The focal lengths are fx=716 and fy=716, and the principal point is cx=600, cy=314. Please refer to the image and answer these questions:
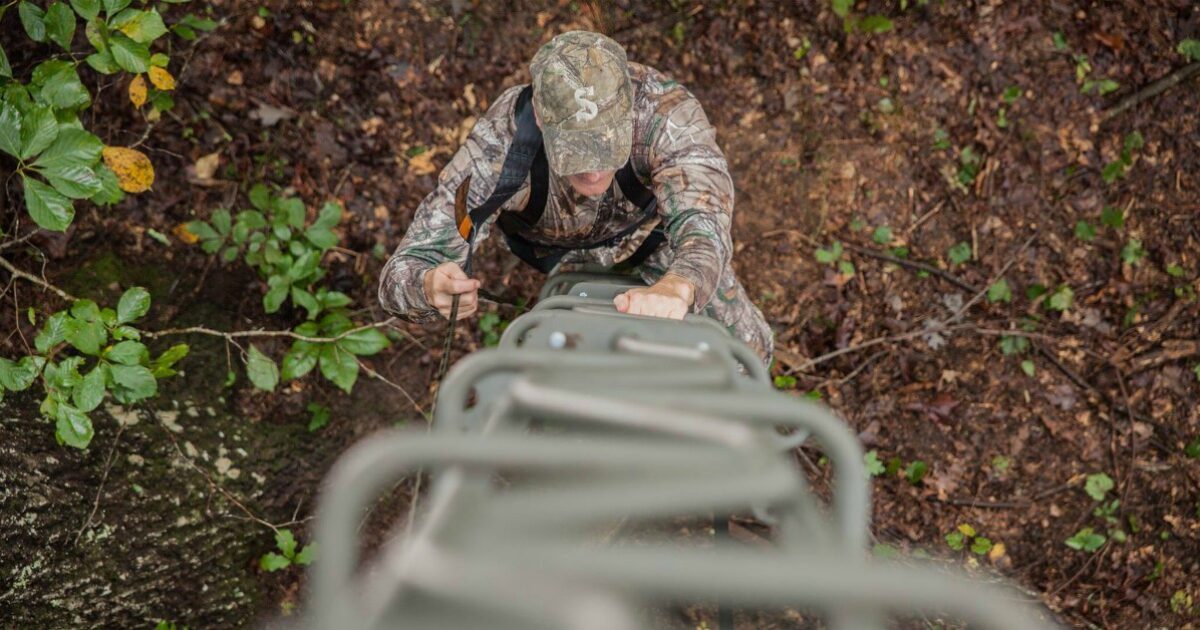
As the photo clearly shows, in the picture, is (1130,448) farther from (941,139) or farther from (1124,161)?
(941,139)

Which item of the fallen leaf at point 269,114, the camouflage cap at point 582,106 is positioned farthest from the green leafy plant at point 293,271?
the camouflage cap at point 582,106

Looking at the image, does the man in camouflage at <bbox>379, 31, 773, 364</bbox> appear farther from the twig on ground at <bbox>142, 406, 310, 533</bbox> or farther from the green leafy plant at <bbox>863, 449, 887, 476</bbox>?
the green leafy plant at <bbox>863, 449, 887, 476</bbox>

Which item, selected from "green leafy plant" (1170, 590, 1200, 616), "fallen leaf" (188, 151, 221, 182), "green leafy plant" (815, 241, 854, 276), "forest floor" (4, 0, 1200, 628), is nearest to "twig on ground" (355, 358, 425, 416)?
"forest floor" (4, 0, 1200, 628)

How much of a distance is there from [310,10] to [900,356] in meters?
4.17

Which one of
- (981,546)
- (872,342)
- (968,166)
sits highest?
(968,166)

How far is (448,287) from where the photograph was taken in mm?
2656

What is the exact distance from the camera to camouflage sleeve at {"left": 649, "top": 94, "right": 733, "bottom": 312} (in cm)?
270

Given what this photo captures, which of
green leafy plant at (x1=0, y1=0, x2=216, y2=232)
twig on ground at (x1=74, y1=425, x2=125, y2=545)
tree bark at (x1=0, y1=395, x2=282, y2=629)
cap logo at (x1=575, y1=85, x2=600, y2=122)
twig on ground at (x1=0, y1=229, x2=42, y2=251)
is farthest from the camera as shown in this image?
twig on ground at (x1=0, y1=229, x2=42, y2=251)

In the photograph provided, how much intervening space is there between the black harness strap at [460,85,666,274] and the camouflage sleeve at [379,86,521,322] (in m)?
0.07

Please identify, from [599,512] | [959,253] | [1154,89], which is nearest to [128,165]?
[599,512]

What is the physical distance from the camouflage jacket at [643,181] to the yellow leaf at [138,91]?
1.89 meters

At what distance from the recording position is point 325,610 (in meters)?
0.85

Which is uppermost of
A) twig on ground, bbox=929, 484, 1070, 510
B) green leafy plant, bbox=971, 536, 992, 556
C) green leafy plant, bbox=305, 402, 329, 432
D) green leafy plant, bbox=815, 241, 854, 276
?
green leafy plant, bbox=815, 241, 854, 276

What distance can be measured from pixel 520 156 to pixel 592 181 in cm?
30
